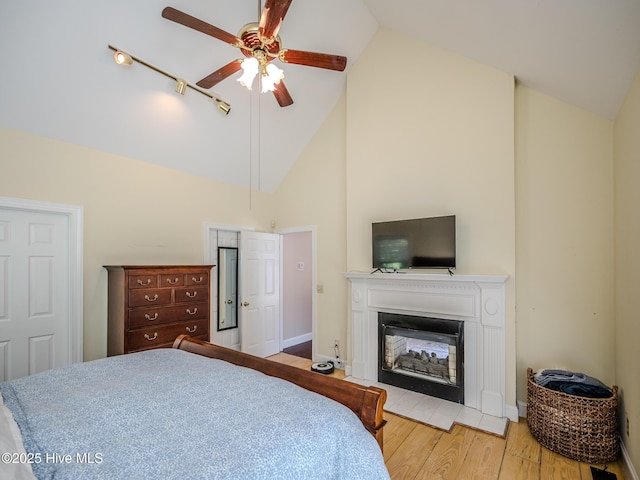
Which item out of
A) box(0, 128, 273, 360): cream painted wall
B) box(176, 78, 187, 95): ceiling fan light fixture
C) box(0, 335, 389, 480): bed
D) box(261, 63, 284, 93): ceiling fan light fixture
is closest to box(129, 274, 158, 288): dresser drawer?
box(0, 128, 273, 360): cream painted wall

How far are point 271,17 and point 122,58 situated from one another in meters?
1.46

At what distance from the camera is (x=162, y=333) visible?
10.7 ft

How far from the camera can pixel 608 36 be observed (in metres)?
1.82

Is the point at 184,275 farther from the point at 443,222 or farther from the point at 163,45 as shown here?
the point at 443,222

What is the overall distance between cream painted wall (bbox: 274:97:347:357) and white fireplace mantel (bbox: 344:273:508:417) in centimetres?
57

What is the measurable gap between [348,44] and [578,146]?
8.58 ft

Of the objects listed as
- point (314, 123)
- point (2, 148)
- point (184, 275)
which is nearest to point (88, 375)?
point (184, 275)

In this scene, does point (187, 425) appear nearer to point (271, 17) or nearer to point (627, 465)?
point (271, 17)

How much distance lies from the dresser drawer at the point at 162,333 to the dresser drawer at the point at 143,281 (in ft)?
1.39

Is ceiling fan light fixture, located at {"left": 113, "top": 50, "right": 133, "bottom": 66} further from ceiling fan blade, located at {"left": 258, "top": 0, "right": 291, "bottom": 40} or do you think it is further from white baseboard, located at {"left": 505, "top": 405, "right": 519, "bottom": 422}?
white baseboard, located at {"left": 505, "top": 405, "right": 519, "bottom": 422}

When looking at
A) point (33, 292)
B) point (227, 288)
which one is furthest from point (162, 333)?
point (227, 288)

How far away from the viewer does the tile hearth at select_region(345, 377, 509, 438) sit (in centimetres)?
280

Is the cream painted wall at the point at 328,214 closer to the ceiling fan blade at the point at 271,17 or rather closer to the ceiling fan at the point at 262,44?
the ceiling fan at the point at 262,44

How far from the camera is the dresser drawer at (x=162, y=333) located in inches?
120
